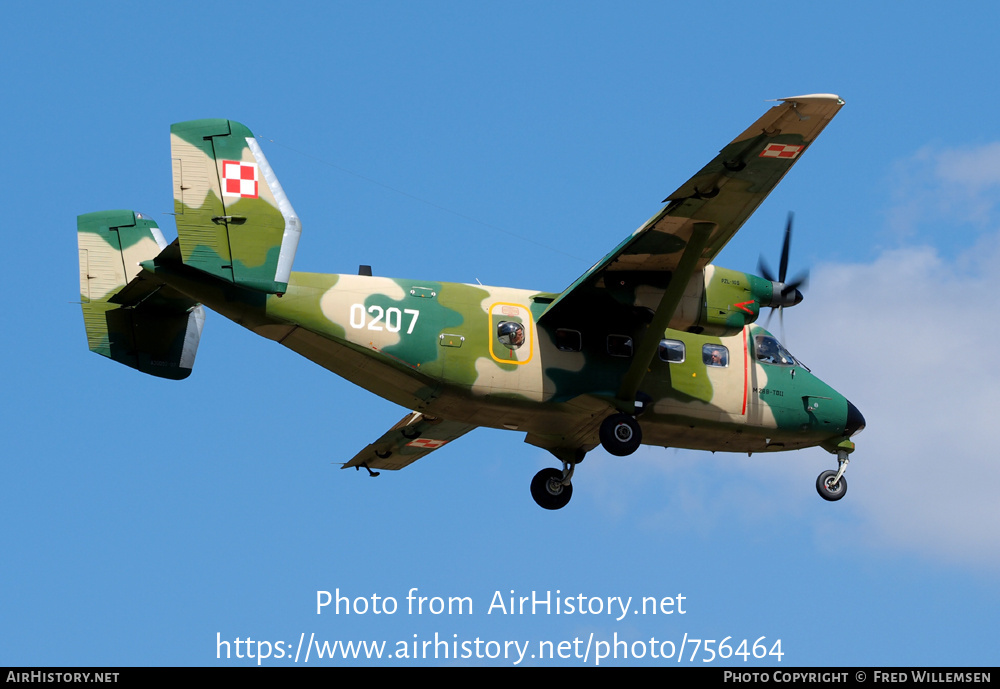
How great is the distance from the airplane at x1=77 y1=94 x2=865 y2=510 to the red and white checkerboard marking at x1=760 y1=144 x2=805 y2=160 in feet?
0.08

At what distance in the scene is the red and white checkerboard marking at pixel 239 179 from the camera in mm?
23688

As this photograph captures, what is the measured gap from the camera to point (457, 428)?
29.9m

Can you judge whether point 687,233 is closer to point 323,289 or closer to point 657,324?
point 657,324

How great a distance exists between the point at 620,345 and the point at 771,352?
3558mm

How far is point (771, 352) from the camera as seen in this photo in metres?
28.2

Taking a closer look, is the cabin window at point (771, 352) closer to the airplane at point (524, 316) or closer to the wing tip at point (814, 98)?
the airplane at point (524, 316)

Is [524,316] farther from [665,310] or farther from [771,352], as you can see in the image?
[771,352]

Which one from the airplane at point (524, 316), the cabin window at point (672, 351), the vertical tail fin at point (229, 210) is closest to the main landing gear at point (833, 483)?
the airplane at point (524, 316)

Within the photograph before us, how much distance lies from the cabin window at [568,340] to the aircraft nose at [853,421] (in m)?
6.20

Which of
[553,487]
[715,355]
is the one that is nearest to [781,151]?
[715,355]
